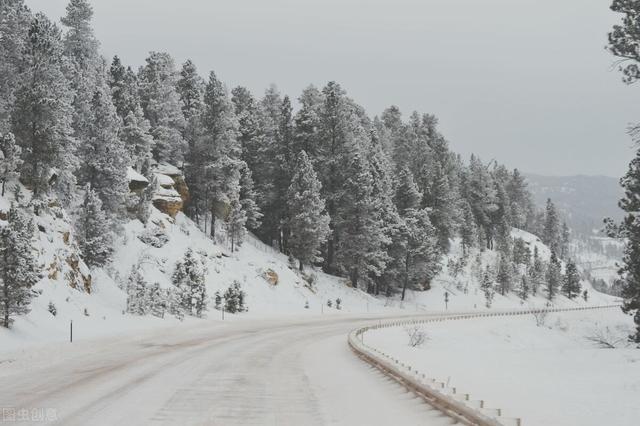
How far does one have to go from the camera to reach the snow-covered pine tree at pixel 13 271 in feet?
66.4

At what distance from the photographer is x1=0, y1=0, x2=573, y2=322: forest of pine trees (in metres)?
34.2

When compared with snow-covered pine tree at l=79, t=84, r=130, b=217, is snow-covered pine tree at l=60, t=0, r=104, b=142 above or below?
above

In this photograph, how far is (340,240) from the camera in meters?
58.6

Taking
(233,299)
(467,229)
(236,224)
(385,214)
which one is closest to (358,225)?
(385,214)

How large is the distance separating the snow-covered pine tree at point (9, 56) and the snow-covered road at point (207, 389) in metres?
21.8

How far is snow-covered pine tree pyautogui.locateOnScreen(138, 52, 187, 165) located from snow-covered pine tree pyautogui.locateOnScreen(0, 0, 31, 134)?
19.9 metres

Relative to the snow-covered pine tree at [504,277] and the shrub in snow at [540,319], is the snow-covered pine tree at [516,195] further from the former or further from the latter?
the shrub in snow at [540,319]

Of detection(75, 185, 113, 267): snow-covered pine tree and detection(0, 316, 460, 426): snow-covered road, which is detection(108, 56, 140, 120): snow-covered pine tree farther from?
detection(0, 316, 460, 426): snow-covered road

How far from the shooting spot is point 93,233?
1425 inches

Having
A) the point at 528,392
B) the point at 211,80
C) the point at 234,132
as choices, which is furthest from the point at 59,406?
the point at 211,80

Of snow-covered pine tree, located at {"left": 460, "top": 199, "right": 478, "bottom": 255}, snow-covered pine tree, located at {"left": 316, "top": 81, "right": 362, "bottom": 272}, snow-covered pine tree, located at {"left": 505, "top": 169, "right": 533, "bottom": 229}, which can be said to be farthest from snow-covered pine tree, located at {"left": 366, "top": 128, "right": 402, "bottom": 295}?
snow-covered pine tree, located at {"left": 505, "top": 169, "right": 533, "bottom": 229}

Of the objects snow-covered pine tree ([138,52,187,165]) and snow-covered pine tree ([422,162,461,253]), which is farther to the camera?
snow-covered pine tree ([422,162,461,253])

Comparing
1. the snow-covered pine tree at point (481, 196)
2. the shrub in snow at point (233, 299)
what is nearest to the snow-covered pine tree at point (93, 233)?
the shrub in snow at point (233, 299)

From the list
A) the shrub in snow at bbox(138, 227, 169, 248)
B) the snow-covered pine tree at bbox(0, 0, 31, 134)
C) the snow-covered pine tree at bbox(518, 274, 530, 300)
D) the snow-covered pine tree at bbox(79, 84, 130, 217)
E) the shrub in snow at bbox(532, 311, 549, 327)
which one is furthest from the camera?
the snow-covered pine tree at bbox(518, 274, 530, 300)
